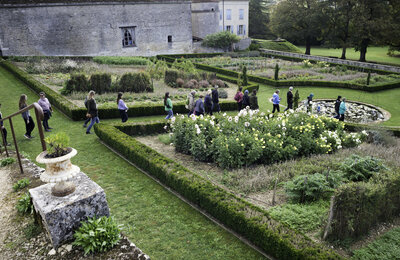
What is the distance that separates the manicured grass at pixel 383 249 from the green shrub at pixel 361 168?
1.63 meters

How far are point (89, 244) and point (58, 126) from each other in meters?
8.28

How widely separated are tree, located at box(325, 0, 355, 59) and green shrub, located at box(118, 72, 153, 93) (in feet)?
80.5

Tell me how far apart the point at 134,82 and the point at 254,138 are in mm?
9732

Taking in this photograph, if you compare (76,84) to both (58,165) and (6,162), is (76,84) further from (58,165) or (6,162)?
(58,165)

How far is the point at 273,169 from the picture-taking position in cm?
816

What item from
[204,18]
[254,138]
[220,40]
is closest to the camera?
[254,138]

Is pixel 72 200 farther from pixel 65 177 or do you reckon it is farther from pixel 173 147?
pixel 173 147

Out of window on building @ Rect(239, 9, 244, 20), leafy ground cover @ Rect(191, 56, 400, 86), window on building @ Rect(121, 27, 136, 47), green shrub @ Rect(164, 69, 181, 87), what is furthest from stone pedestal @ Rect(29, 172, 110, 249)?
window on building @ Rect(239, 9, 244, 20)

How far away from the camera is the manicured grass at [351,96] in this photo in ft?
53.6

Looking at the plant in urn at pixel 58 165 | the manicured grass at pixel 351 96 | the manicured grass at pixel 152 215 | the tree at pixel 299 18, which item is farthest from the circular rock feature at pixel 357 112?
the tree at pixel 299 18

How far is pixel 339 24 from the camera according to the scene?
33438 mm

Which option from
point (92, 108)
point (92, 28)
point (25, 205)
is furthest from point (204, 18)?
point (25, 205)

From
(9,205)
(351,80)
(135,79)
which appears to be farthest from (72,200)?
(351,80)

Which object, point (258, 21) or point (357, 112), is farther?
point (258, 21)
